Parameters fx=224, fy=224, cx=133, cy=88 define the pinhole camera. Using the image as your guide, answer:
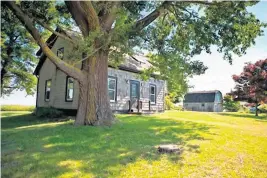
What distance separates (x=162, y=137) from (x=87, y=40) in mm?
4407

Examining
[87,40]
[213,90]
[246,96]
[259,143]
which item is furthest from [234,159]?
[213,90]

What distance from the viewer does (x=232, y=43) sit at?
10.2 m

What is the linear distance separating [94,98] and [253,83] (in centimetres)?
2082

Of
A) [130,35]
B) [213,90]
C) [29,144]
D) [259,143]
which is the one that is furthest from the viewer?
[213,90]

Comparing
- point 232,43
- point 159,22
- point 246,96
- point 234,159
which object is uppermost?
point 159,22

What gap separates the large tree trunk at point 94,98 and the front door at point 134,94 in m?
7.55

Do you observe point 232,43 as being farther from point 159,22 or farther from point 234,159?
point 234,159

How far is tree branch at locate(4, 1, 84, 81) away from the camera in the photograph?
316 inches

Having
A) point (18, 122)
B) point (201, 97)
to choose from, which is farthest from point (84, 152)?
point (201, 97)

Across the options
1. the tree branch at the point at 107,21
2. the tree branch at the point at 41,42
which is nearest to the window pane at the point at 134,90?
the tree branch at the point at 107,21

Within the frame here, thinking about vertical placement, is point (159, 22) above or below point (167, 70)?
above

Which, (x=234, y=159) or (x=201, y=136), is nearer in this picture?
(x=234, y=159)

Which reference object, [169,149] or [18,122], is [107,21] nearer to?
[169,149]

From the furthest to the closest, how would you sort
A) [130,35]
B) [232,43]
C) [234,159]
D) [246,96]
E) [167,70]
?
[246,96] → [167,70] → [232,43] → [130,35] → [234,159]
